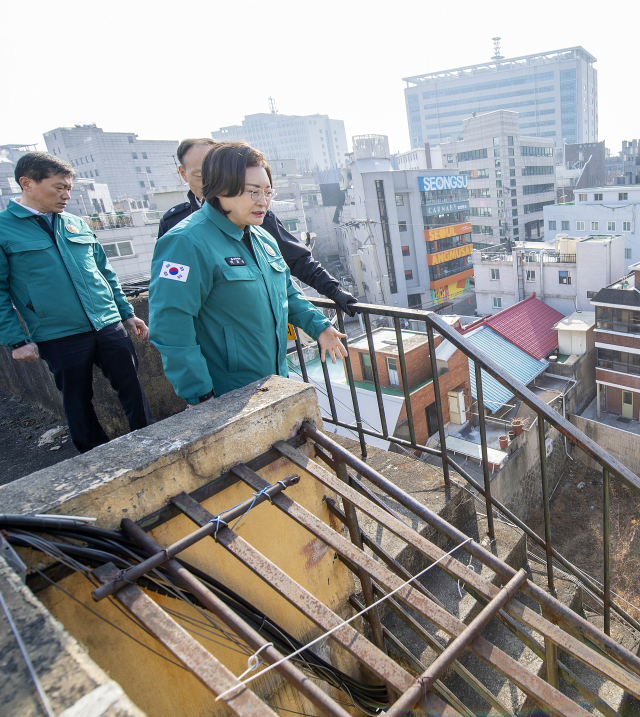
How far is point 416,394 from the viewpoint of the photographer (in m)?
15.6

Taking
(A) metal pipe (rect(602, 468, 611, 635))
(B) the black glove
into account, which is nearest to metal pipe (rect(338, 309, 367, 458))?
(B) the black glove

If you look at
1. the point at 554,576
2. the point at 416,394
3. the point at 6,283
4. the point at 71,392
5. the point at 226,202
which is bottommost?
the point at 416,394

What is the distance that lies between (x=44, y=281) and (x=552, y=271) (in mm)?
26948

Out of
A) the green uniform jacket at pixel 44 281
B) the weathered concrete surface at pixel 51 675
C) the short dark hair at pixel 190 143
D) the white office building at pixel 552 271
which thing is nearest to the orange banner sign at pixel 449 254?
the white office building at pixel 552 271

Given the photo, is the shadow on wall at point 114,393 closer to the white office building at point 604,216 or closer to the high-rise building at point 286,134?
the white office building at point 604,216

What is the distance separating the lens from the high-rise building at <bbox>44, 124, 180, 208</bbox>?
179ft

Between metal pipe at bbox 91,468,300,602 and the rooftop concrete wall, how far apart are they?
0.15 metres

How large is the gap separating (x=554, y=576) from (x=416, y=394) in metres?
13.1

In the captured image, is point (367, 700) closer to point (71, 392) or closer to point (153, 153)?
point (71, 392)

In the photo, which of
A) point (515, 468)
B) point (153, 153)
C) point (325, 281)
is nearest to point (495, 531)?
point (325, 281)

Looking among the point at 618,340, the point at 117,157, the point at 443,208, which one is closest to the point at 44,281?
the point at 618,340

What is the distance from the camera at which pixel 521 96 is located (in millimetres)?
75938

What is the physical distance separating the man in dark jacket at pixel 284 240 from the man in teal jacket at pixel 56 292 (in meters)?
0.59

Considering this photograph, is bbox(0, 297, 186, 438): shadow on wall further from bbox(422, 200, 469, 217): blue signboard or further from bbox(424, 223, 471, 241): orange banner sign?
bbox(422, 200, 469, 217): blue signboard
